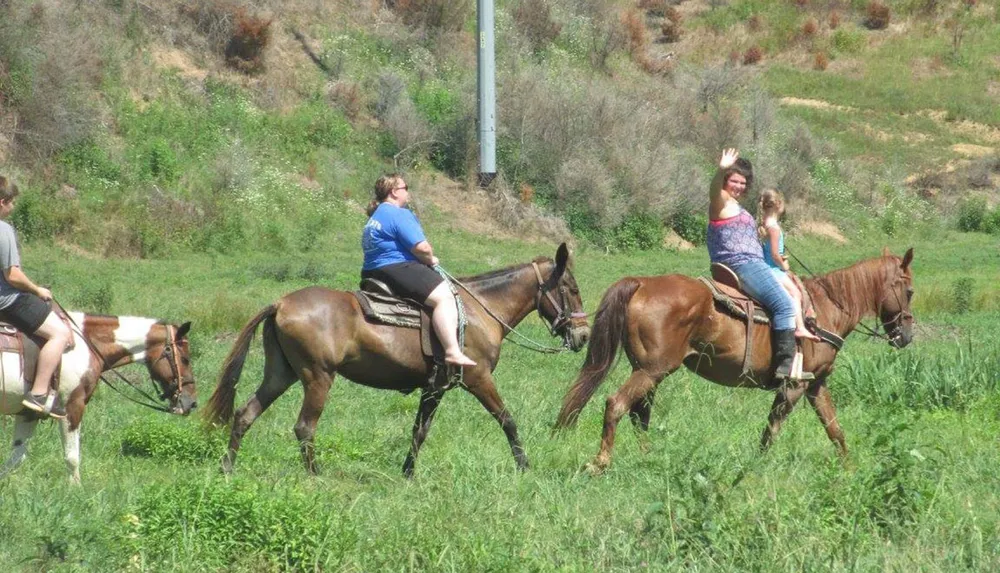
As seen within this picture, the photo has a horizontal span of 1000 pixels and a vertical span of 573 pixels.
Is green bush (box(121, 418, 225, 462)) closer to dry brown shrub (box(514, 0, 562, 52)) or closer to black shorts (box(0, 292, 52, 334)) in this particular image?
black shorts (box(0, 292, 52, 334))

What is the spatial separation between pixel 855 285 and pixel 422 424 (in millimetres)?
3949

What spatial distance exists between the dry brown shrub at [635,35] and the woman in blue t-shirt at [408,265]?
36.0 metres

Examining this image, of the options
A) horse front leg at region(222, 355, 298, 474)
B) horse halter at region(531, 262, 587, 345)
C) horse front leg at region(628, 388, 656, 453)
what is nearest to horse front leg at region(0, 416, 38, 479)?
horse front leg at region(222, 355, 298, 474)

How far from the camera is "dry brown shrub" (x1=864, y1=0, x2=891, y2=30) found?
180 ft

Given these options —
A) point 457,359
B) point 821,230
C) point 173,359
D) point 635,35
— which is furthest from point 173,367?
point 635,35

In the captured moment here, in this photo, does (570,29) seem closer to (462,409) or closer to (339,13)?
(339,13)

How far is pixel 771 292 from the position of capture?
1018 centimetres

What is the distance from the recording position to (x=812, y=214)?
120 feet

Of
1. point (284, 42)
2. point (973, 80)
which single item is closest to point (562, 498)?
point (284, 42)

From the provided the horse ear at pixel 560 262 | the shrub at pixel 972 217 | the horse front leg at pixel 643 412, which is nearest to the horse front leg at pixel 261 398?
the horse ear at pixel 560 262

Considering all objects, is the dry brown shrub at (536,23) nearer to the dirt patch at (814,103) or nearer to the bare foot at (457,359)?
the dirt patch at (814,103)

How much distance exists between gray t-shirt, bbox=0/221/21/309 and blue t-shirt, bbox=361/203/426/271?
2.45 m

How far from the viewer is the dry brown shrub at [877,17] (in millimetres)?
54812

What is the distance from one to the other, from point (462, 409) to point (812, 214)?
2635 cm
